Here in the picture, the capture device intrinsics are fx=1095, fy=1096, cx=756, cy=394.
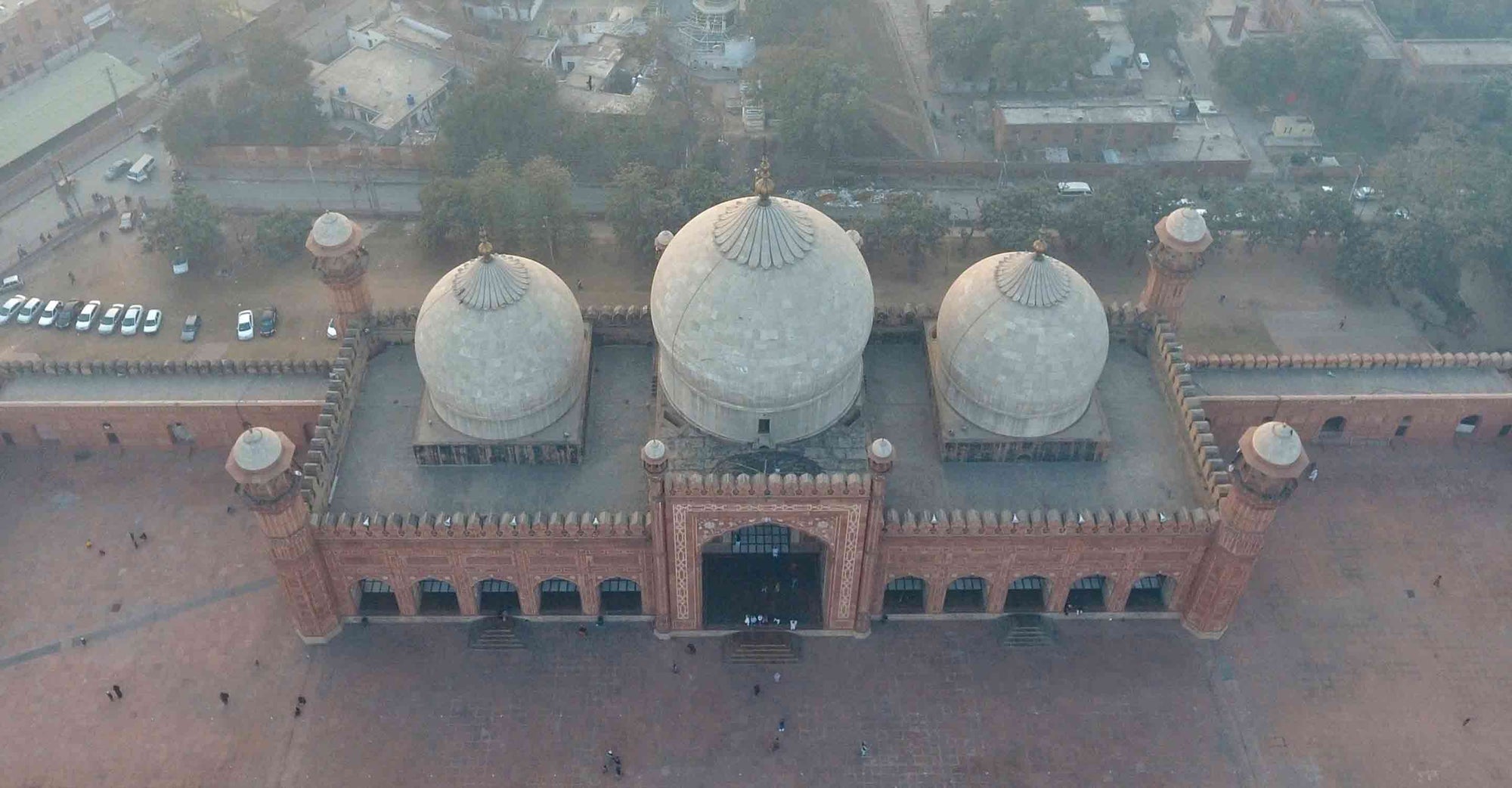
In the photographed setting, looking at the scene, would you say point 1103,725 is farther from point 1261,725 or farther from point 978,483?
point 978,483

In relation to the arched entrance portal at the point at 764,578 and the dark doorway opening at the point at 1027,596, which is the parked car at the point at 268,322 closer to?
the arched entrance portal at the point at 764,578

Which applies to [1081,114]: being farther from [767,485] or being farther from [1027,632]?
[767,485]

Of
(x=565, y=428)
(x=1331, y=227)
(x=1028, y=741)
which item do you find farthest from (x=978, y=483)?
(x=1331, y=227)

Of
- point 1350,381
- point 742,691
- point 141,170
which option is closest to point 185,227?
point 141,170

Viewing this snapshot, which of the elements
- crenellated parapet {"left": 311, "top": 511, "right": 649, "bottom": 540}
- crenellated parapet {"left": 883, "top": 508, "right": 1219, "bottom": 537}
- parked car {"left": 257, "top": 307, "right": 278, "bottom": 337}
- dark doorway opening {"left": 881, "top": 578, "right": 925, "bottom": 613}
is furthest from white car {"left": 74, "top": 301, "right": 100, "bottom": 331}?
crenellated parapet {"left": 883, "top": 508, "right": 1219, "bottom": 537}

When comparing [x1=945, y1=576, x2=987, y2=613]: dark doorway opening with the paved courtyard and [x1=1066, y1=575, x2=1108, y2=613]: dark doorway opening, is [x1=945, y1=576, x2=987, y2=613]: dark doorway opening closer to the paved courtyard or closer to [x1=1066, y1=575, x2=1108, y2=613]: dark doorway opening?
the paved courtyard
